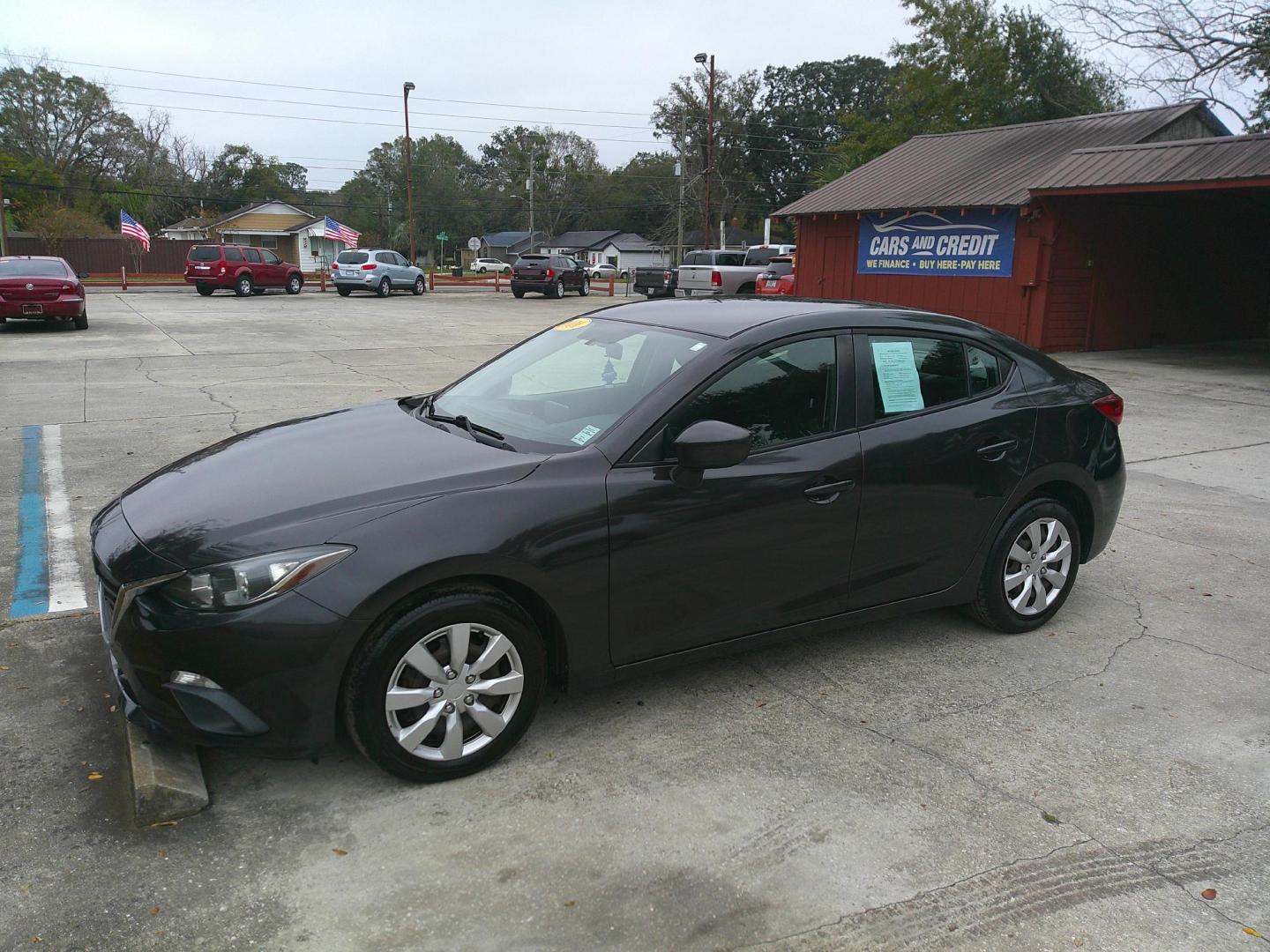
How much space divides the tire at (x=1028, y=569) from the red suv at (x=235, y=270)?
31.7 metres

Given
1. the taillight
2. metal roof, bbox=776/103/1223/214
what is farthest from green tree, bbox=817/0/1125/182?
the taillight

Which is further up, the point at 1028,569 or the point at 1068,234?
the point at 1068,234

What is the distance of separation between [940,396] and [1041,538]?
3.05 feet

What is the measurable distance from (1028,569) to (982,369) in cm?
98

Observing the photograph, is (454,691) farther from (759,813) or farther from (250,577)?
(759,813)

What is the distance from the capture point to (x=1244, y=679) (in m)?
4.33

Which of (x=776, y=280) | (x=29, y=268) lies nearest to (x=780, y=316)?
(x=29, y=268)

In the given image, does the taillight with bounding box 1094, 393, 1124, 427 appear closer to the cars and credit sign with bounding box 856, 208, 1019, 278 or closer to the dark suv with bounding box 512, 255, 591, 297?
the cars and credit sign with bounding box 856, 208, 1019, 278

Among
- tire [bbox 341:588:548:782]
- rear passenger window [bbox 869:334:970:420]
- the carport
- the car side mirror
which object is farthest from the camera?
the carport

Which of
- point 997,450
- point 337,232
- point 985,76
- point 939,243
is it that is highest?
point 985,76

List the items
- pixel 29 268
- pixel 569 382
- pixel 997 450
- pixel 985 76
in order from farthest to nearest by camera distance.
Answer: pixel 985 76, pixel 29 268, pixel 997 450, pixel 569 382

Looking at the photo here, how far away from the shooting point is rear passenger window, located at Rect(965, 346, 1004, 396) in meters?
4.54

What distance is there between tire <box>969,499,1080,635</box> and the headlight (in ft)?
9.82

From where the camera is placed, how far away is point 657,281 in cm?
3206
